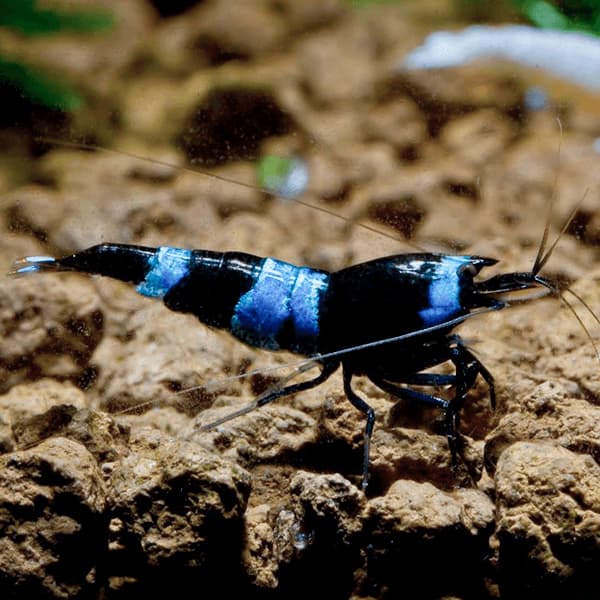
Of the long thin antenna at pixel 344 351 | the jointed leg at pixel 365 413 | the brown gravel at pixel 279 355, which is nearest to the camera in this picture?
the brown gravel at pixel 279 355

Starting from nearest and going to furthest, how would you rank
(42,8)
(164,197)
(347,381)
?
(347,381)
(164,197)
(42,8)

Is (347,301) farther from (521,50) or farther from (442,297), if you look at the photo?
(521,50)

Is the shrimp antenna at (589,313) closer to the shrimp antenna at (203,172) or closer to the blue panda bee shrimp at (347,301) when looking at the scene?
the blue panda bee shrimp at (347,301)

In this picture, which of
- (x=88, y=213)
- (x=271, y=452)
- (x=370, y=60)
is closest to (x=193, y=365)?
(x=271, y=452)

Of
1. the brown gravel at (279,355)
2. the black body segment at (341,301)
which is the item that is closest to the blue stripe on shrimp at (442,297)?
the black body segment at (341,301)

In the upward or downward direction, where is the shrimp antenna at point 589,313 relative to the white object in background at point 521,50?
downward

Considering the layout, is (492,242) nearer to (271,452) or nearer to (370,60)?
(271,452)

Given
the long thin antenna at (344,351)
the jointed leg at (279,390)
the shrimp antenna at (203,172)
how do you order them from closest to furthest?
the jointed leg at (279,390)
the long thin antenna at (344,351)
the shrimp antenna at (203,172)

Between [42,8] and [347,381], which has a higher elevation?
[42,8]
